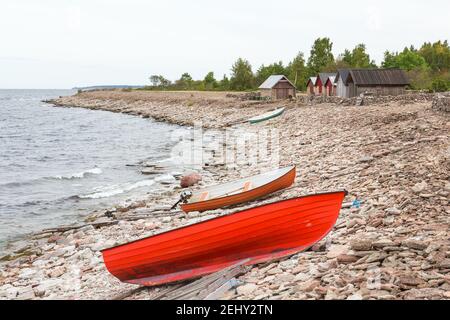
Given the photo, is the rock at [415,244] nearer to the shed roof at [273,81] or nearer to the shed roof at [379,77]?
the shed roof at [379,77]

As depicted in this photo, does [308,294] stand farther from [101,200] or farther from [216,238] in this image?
[101,200]

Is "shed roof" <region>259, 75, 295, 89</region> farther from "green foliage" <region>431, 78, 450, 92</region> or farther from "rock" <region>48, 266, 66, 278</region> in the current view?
"rock" <region>48, 266, 66, 278</region>

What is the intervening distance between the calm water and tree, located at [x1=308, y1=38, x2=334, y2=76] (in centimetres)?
4650

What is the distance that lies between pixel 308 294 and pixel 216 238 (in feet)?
9.61

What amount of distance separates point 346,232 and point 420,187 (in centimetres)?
304

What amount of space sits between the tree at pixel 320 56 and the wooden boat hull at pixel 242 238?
3237 inches

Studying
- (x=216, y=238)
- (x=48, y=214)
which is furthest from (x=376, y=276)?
(x=48, y=214)

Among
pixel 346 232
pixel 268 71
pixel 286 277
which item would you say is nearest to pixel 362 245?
pixel 346 232

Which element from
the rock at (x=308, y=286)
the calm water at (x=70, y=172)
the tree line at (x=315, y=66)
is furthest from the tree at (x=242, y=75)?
the rock at (x=308, y=286)

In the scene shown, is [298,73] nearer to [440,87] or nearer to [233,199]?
[440,87]

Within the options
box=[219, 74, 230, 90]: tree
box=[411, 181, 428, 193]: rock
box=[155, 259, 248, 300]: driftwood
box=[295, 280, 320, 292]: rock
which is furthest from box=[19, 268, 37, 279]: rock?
box=[219, 74, 230, 90]: tree

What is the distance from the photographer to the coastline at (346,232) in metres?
7.35

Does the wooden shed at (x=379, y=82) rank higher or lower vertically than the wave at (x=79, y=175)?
higher

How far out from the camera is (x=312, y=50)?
300 feet
